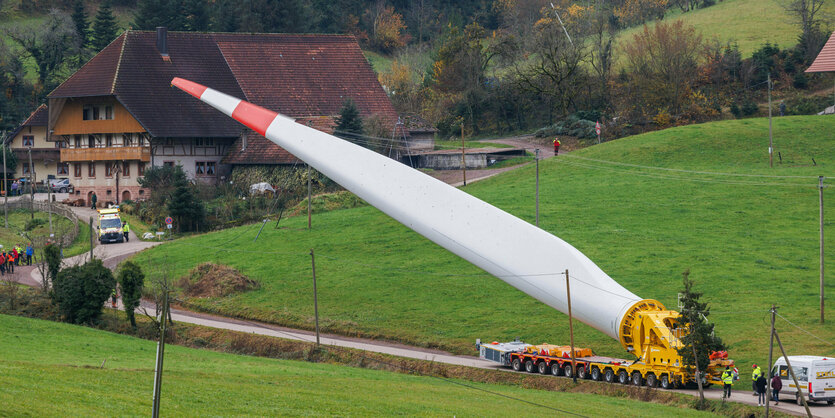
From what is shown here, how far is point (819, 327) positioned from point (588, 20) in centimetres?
9903

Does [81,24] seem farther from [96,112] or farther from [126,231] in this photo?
[126,231]

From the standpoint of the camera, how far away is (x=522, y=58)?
4646 inches

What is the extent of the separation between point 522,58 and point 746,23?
28.5 metres

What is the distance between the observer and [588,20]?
13238 cm

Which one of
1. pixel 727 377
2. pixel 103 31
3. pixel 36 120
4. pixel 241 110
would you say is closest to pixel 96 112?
pixel 36 120

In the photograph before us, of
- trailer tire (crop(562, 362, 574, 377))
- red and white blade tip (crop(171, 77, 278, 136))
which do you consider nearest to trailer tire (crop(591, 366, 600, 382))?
trailer tire (crop(562, 362, 574, 377))

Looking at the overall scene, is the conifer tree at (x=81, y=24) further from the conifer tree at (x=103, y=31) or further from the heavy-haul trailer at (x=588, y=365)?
the heavy-haul trailer at (x=588, y=365)

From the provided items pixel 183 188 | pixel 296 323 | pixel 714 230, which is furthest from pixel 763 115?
pixel 296 323

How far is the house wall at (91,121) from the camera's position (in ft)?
287

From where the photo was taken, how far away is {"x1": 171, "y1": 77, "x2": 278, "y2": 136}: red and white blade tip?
34.0 meters

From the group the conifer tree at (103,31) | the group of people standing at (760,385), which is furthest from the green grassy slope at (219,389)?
the conifer tree at (103,31)

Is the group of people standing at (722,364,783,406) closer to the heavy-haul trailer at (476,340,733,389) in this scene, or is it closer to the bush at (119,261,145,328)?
the heavy-haul trailer at (476,340,733,389)

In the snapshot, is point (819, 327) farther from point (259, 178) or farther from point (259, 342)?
point (259, 178)

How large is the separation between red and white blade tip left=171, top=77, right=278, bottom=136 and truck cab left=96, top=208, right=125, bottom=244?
37710 mm
